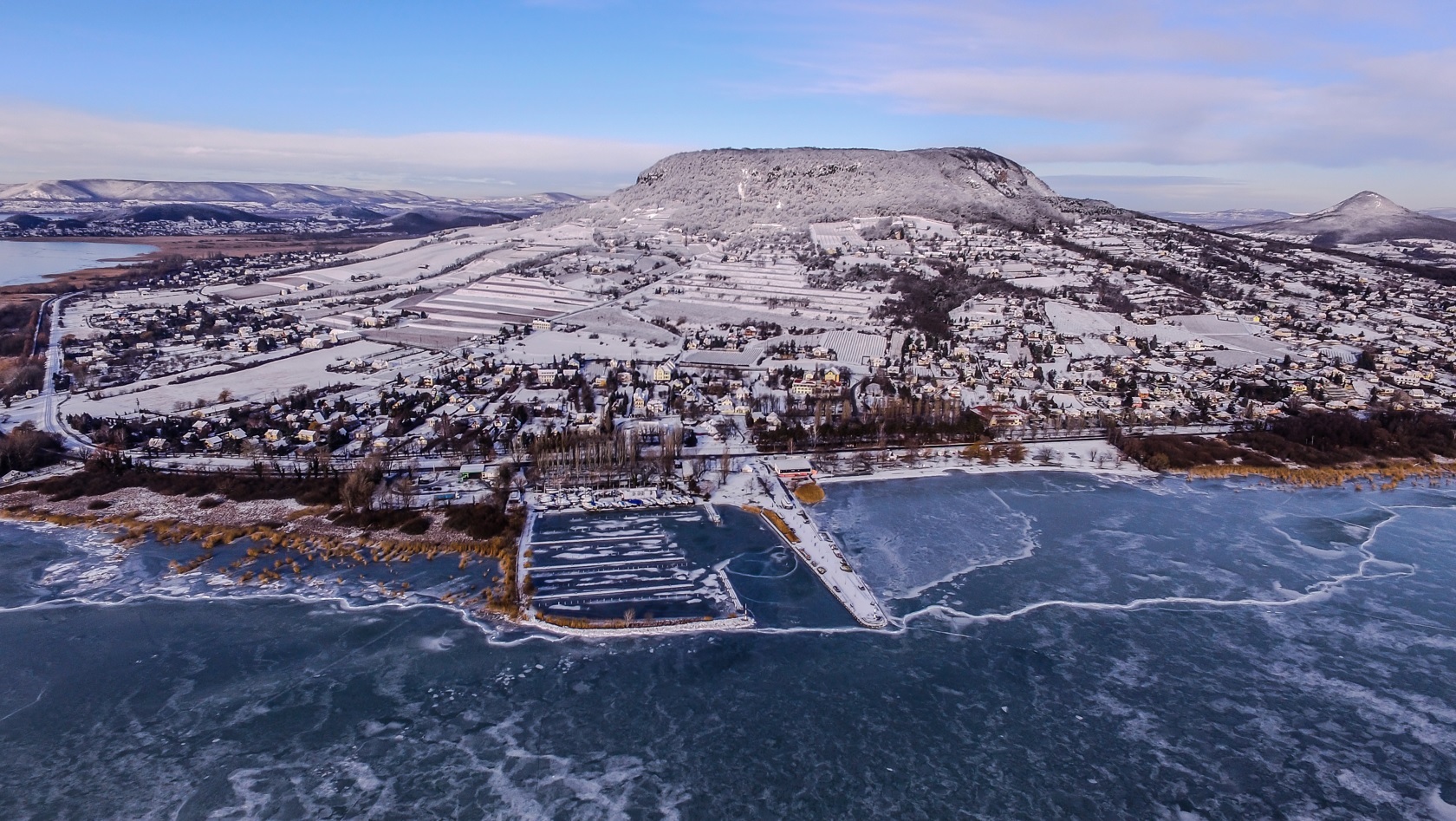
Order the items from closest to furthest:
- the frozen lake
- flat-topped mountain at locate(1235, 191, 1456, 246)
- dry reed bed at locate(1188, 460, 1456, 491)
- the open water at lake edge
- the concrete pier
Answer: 1. the open water at lake edge
2. the concrete pier
3. dry reed bed at locate(1188, 460, 1456, 491)
4. the frozen lake
5. flat-topped mountain at locate(1235, 191, 1456, 246)

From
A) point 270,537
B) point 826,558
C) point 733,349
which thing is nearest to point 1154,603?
point 826,558

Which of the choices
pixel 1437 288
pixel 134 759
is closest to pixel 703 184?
pixel 1437 288

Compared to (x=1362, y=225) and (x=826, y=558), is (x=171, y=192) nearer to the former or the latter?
(x=826, y=558)

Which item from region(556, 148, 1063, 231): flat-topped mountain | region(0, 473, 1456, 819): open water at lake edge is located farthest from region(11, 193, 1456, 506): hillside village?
region(0, 473, 1456, 819): open water at lake edge

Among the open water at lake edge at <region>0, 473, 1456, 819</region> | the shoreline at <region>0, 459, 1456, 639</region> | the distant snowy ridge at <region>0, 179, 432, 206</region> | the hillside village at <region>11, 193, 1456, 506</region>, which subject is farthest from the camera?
the distant snowy ridge at <region>0, 179, 432, 206</region>

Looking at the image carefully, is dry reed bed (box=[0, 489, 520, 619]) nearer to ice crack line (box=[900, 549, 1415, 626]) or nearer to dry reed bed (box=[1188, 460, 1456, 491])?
ice crack line (box=[900, 549, 1415, 626])
